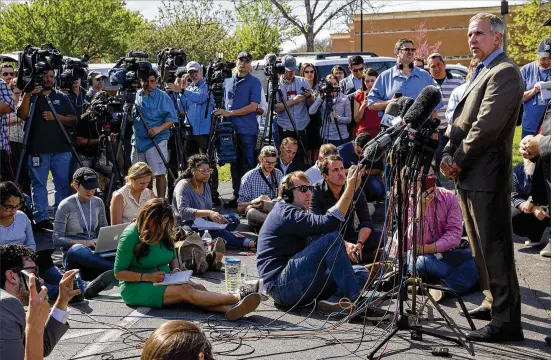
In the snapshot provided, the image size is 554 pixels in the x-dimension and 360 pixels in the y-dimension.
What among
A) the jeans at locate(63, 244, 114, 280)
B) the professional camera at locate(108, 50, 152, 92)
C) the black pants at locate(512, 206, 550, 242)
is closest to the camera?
the jeans at locate(63, 244, 114, 280)

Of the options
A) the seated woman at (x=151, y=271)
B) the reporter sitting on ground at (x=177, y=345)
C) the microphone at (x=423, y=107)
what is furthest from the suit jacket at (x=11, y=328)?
the microphone at (x=423, y=107)

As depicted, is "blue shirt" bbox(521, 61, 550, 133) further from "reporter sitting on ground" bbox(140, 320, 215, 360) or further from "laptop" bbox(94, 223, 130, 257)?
"reporter sitting on ground" bbox(140, 320, 215, 360)

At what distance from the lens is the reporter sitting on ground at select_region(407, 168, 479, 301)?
23.7 feet

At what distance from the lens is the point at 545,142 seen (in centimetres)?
541

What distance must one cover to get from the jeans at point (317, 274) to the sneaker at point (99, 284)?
1.58m

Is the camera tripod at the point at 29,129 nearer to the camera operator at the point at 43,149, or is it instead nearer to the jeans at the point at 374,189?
the camera operator at the point at 43,149

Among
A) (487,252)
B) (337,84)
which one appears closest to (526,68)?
(337,84)

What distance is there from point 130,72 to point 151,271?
179 inches

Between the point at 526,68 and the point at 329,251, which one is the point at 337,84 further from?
the point at 329,251

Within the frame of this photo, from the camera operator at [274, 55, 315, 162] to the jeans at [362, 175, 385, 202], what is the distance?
184 cm

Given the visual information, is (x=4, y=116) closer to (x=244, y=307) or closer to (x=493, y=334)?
(x=244, y=307)

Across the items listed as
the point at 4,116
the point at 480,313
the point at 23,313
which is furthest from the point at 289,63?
the point at 23,313

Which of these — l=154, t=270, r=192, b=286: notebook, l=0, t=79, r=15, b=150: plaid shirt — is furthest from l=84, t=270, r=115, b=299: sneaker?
l=0, t=79, r=15, b=150: plaid shirt

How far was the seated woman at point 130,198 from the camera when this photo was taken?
8.46 meters
